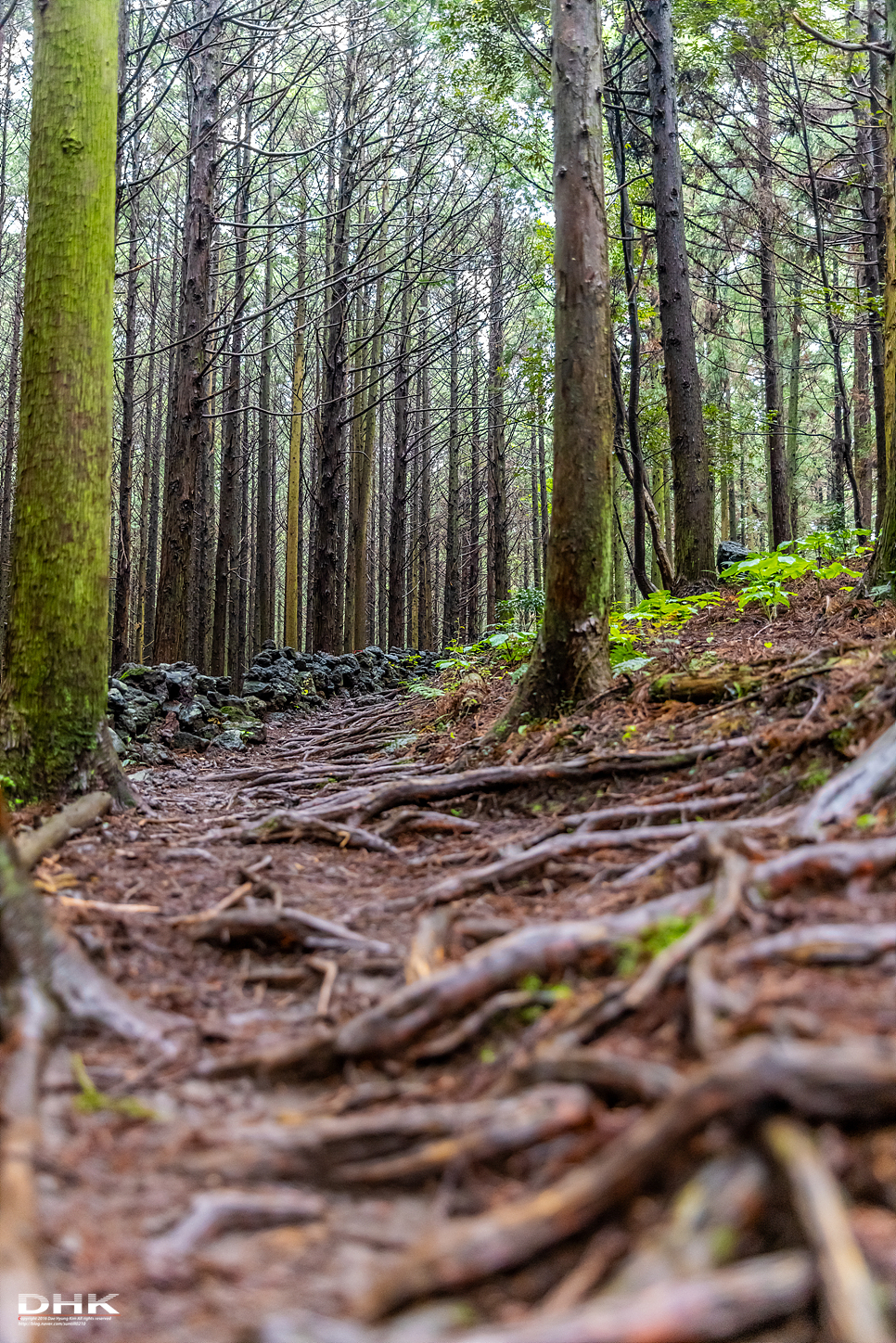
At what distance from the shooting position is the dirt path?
1224 millimetres

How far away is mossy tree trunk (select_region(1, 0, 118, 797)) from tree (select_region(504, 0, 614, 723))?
2.56m

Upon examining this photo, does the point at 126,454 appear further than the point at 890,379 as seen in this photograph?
Yes

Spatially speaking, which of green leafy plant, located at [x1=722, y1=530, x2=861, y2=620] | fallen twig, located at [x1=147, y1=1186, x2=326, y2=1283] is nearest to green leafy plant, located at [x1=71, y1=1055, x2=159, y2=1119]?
fallen twig, located at [x1=147, y1=1186, x2=326, y2=1283]

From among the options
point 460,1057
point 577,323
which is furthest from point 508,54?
point 460,1057

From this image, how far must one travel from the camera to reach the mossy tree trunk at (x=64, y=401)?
451cm

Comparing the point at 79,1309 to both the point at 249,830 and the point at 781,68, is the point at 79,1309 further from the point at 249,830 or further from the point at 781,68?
the point at 781,68

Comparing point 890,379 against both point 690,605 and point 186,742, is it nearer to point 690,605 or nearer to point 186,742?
point 690,605

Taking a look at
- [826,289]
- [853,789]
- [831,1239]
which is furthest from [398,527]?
[831,1239]

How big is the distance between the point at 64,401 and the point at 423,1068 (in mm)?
4211

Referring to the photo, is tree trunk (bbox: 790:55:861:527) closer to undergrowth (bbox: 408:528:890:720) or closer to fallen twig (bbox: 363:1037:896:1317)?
undergrowth (bbox: 408:528:890:720)

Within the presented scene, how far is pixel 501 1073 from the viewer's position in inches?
67.2

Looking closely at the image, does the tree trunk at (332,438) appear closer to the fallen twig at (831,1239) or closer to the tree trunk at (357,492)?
the tree trunk at (357,492)

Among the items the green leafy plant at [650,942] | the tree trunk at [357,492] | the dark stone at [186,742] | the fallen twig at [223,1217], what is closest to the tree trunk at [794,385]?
the tree trunk at [357,492]

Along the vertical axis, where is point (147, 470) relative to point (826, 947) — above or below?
above
